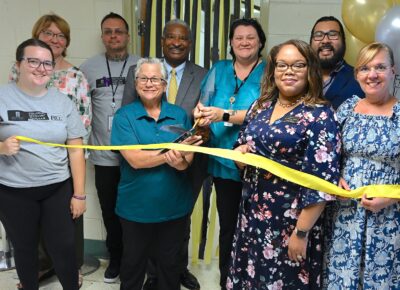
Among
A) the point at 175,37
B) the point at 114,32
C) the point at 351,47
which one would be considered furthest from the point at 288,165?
the point at 114,32

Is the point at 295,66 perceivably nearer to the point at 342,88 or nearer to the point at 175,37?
the point at 342,88

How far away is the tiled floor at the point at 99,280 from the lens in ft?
8.73

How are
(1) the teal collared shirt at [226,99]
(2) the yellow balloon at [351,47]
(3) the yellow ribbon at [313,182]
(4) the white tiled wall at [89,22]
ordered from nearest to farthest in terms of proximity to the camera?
1. (3) the yellow ribbon at [313,182]
2. (1) the teal collared shirt at [226,99]
3. (2) the yellow balloon at [351,47]
4. (4) the white tiled wall at [89,22]

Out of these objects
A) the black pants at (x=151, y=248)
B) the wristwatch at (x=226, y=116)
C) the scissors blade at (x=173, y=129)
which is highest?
the wristwatch at (x=226, y=116)

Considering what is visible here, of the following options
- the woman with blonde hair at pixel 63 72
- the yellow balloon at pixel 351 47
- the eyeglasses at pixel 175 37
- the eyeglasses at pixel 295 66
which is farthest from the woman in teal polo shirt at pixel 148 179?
the yellow balloon at pixel 351 47

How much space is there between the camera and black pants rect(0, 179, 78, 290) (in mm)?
1972

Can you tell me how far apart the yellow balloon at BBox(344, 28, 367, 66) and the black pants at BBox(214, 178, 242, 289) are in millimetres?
970

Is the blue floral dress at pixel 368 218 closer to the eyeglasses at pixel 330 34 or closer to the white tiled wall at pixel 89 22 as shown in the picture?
the eyeglasses at pixel 330 34

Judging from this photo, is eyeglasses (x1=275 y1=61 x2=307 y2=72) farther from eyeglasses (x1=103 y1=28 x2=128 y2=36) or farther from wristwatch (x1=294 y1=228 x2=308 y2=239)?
eyeglasses (x1=103 y1=28 x2=128 y2=36)

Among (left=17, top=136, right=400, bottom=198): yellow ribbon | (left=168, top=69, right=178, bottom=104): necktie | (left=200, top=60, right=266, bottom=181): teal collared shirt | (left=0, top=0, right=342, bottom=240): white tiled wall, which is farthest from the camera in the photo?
(left=0, top=0, right=342, bottom=240): white tiled wall

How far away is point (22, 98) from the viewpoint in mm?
1921

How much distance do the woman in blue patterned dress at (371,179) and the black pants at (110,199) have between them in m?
1.51

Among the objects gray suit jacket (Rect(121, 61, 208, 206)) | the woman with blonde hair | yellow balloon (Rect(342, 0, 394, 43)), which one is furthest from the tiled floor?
yellow balloon (Rect(342, 0, 394, 43))

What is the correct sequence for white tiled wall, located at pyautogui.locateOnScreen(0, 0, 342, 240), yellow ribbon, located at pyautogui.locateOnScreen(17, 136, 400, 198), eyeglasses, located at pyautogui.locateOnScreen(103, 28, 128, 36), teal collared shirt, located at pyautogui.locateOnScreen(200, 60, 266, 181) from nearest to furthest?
yellow ribbon, located at pyautogui.locateOnScreen(17, 136, 400, 198) < teal collared shirt, located at pyautogui.locateOnScreen(200, 60, 266, 181) < eyeglasses, located at pyautogui.locateOnScreen(103, 28, 128, 36) < white tiled wall, located at pyautogui.locateOnScreen(0, 0, 342, 240)
